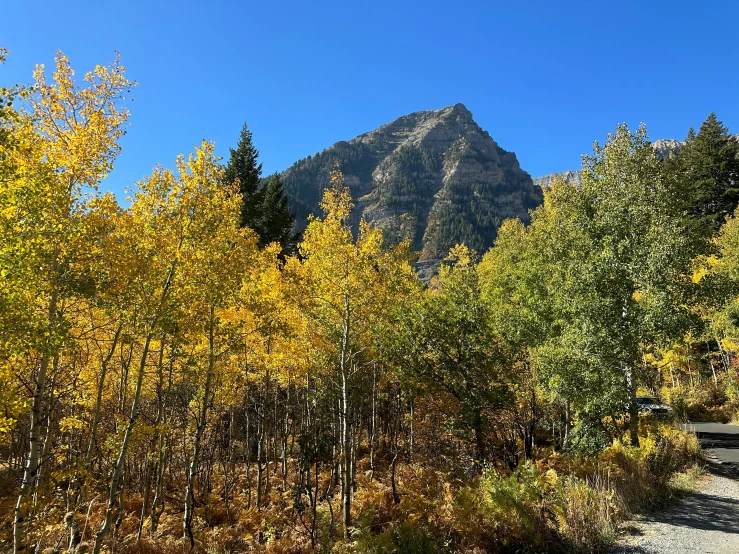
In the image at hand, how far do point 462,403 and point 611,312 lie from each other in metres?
4.96

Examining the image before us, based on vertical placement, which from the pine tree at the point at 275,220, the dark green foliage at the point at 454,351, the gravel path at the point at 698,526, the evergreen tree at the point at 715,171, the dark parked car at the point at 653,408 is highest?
the evergreen tree at the point at 715,171

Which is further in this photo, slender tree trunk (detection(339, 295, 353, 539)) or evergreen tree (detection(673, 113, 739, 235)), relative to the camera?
evergreen tree (detection(673, 113, 739, 235))

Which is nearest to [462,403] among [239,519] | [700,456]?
[239,519]

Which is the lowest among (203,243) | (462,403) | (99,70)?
(462,403)

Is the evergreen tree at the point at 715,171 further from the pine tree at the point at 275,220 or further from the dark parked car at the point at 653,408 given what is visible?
the pine tree at the point at 275,220

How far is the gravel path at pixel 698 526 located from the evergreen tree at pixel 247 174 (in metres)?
28.3

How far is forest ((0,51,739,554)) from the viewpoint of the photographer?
24.0 ft

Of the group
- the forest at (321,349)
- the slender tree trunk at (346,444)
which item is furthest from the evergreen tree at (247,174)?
the slender tree trunk at (346,444)

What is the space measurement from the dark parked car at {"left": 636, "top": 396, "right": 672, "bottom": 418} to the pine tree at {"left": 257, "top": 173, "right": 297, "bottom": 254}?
2533cm

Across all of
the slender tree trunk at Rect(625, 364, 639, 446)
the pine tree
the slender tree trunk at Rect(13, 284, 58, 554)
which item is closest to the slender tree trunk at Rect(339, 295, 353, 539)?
the slender tree trunk at Rect(13, 284, 58, 554)

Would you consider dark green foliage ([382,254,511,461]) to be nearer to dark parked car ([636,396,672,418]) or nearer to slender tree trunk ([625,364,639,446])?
slender tree trunk ([625,364,639,446])

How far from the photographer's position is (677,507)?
8.87 metres

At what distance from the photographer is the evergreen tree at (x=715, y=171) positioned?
3862cm

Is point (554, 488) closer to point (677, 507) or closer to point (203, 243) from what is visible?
point (677, 507)
